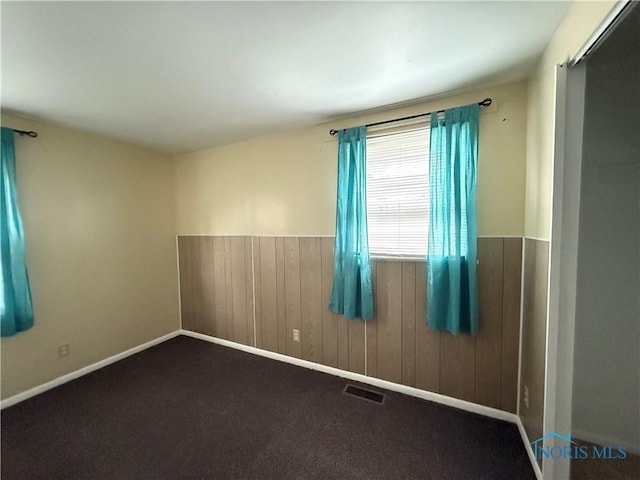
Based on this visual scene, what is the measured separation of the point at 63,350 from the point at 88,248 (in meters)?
0.95

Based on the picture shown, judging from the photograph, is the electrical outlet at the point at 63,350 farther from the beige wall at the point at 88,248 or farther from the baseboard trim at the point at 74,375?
the baseboard trim at the point at 74,375

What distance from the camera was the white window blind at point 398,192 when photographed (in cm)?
191

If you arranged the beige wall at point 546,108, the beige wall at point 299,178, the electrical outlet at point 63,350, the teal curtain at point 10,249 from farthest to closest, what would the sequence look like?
the electrical outlet at point 63,350
the teal curtain at point 10,249
the beige wall at point 299,178
the beige wall at point 546,108

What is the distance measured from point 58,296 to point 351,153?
2.94 metres

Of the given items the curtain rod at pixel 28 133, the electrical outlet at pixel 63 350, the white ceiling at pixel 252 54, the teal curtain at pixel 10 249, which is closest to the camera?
the white ceiling at pixel 252 54

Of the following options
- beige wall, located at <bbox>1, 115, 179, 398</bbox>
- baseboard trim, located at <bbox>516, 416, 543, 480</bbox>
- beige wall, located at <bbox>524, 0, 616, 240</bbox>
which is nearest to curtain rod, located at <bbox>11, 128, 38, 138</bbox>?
beige wall, located at <bbox>1, 115, 179, 398</bbox>

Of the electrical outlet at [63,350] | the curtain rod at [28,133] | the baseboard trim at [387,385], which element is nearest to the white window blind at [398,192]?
the baseboard trim at [387,385]

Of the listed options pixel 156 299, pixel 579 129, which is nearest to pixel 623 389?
pixel 579 129

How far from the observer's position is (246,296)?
2.77 m

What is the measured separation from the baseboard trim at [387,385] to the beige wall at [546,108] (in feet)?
4.28

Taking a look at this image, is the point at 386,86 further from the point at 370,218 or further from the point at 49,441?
the point at 49,441

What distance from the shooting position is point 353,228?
2.08 metres

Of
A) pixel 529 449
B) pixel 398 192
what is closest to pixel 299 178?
pixel 398 192

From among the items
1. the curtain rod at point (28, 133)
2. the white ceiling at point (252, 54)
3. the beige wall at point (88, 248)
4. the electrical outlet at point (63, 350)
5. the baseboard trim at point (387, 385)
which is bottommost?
the baseboard trim at point (387, 385)
